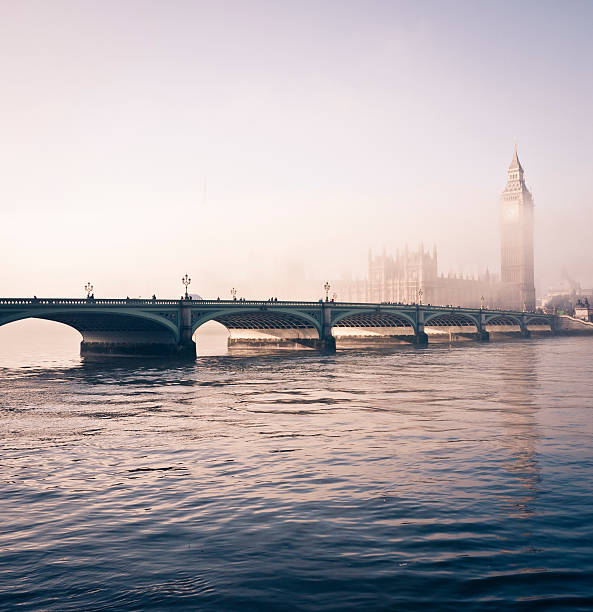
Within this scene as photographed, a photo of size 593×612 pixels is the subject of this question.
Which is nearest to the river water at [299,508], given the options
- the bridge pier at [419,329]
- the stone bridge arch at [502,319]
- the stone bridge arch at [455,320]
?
the bridge pier at [419,329]

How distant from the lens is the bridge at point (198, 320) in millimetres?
74250

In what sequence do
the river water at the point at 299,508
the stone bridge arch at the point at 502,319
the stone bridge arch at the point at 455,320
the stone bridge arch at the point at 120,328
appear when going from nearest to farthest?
the river water at the point at 299,508 → the stone bridge arch at the point at 120,328 → the stone bridge arch at the point at 455,320 → the stone bridge arch at the point at 502,319

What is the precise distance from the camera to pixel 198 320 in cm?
8769

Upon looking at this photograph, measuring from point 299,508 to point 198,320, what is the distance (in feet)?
240

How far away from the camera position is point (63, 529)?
14.4 meters

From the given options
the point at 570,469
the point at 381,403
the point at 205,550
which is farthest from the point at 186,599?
the point at 381,403

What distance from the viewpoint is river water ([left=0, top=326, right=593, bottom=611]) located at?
11.1m

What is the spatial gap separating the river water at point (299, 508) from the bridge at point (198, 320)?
39300mm

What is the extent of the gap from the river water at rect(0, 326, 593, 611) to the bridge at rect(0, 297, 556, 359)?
39.3m

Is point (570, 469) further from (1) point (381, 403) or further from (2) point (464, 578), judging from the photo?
(1) point (381, 403)

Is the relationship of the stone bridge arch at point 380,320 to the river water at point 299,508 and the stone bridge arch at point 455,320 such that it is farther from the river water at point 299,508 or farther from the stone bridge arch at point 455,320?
the river water at point 299,508

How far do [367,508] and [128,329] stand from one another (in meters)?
77.3

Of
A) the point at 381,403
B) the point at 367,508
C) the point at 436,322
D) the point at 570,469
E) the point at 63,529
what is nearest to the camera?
the point at 63,529

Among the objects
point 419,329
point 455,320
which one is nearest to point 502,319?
point 455,320
